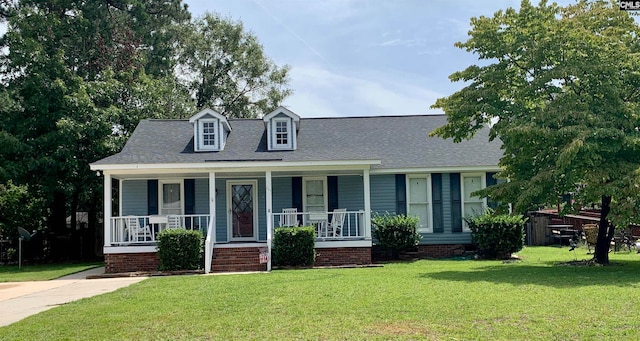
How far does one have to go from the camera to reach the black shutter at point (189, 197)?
18391 millimetres

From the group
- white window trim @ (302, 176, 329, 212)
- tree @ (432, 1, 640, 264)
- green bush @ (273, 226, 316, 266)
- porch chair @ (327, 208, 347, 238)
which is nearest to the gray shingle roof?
white window trim @ (302, 176, 329, 212)

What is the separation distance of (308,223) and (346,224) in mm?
1207

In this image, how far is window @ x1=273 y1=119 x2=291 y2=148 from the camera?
18906 millimetres

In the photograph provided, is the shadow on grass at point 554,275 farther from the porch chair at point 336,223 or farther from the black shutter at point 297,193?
the black shutter at point 297,193

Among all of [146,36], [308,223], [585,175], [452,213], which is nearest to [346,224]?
[308,223]

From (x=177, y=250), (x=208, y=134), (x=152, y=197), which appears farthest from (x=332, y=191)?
(x=152, y=197)

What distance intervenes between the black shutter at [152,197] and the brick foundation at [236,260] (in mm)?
3387

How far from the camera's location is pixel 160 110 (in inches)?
914

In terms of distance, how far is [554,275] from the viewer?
11.9 meters

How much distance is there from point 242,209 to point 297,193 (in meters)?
1.85

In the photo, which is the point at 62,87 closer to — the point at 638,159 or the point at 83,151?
the point at 83,151

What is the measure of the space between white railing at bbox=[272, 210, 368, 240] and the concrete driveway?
16.3 feet

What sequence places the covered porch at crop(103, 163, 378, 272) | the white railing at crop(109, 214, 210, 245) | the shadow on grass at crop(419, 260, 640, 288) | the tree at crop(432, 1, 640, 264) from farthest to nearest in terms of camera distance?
the covered porch at crop(103, 163, 378, 272)
the white railing at crop(109, 214, 210, 245)
the tree at crop(432, 1, 640, 264)
the shadow on grass at crop(419, 260, 640, 288)

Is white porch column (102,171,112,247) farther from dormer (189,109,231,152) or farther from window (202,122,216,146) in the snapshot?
window (202,122,216,146)
